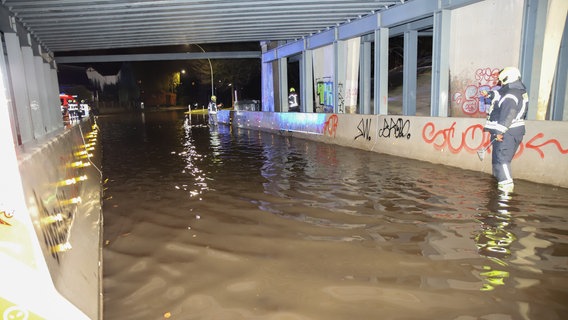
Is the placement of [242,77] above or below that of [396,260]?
above

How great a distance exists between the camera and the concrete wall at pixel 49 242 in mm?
2004

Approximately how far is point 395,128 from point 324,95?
1114cm

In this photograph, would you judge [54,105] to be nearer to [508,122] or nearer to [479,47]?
[479,47]

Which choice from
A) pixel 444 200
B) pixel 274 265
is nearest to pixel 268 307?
pixel 274 265

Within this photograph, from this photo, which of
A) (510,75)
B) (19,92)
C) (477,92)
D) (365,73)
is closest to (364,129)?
(477,92)

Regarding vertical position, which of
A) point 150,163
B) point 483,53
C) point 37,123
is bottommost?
point 150,163

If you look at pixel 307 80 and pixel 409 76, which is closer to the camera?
pixel 409 76

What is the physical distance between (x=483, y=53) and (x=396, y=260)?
9819 millimetres

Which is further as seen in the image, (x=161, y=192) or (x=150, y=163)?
(x=150, y=163)

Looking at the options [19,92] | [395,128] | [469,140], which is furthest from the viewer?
[395,128]

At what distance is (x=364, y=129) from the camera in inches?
507

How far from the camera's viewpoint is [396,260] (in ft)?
14.1

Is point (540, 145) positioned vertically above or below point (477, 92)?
below

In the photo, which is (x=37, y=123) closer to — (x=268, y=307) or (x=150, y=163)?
(x=150, y=163)
